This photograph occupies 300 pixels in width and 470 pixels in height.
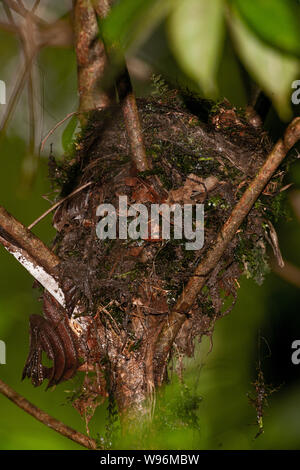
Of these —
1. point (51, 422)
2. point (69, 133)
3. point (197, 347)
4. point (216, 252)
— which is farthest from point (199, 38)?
point (197, 347)

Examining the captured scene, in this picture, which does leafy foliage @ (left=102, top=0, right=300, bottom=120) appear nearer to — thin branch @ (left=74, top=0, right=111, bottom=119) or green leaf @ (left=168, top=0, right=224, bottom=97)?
green leaf @ (left=168, top=0, right=224, bottom=97)

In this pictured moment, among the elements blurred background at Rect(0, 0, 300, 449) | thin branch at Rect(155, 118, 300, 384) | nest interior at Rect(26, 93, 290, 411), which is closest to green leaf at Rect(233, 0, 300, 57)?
thin branch at Rect(155, 118, 300, 384)

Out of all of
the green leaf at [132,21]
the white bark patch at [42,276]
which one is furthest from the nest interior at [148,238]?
the green leaf at [132,21]

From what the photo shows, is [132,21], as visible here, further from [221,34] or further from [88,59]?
[88,59]

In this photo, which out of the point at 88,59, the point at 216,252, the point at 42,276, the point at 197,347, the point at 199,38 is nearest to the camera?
the point at 199,38

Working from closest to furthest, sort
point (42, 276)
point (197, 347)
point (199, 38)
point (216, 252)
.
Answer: point (199, 38)
point (216, 252)
point (42, 276)
point (197, 347)
